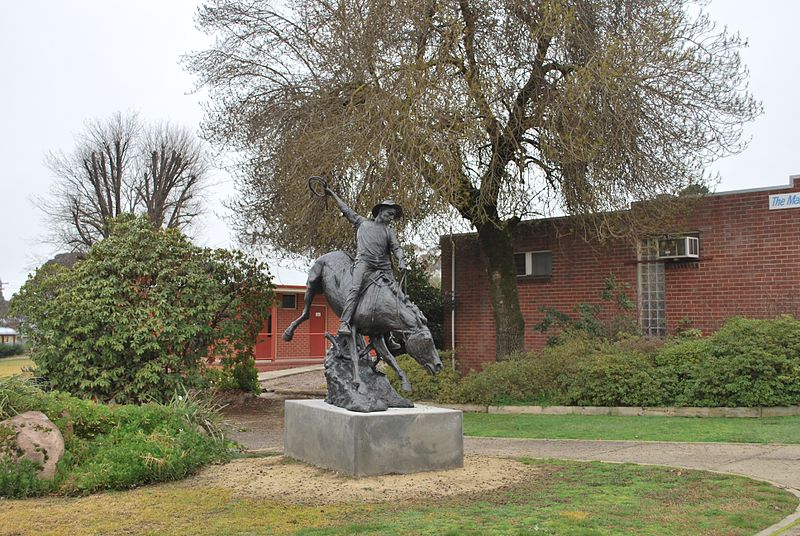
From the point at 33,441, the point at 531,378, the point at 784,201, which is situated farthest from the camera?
the point at 784,201

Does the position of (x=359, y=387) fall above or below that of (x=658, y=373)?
above

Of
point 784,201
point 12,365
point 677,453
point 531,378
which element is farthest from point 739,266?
point 12,365

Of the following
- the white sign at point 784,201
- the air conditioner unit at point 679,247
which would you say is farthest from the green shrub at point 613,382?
the white sign at point 784,201

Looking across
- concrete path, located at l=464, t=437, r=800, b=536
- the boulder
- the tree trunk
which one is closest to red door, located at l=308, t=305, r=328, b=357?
the tree trunk

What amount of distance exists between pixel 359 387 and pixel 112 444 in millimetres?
2931

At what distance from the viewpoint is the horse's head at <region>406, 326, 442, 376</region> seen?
31.7 ft

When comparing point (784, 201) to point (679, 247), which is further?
point (679, 247)

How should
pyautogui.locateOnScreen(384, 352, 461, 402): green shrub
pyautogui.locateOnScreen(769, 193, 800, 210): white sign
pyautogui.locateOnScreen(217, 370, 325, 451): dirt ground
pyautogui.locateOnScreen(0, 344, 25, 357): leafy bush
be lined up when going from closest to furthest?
1. pyautogui.locateOnScreen(217, 370, 325, 451): dirt ground
2. pyautogui.locateOnScreen(769, 193, 800, 210): white sign
3. pyautogui.locateOnScreen(384, 352, 461, 402): green shrub
4. pyautogui.locateOnScreen(0, 344, 25, 357): leafy bush

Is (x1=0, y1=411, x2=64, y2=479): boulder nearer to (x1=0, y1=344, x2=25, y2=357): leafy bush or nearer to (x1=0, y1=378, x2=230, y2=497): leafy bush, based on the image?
(x1=0, y1=378, x2=230, y2=497): leafy bush

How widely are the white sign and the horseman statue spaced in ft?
35.5

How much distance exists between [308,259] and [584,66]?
8.30 metres

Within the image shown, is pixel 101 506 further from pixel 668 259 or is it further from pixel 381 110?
pixel 668 259

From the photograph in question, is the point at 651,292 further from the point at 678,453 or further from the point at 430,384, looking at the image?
the point at 678,453

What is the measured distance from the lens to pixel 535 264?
2191 cm
